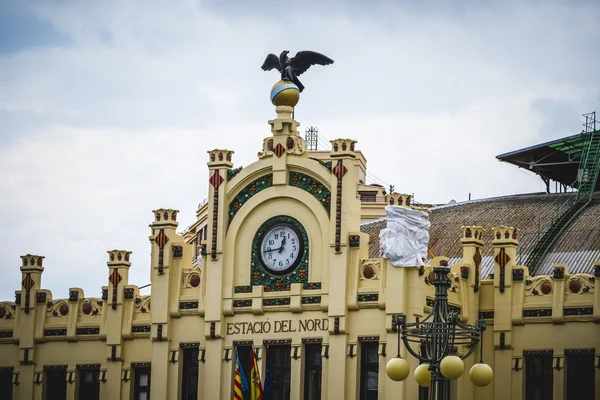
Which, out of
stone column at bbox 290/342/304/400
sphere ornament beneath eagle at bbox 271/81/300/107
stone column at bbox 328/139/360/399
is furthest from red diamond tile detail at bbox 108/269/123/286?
stone column at bbox 328/139/360/399

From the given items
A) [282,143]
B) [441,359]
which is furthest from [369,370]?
[441,359]

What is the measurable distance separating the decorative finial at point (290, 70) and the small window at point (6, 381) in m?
17.7

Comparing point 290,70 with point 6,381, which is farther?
point 6,381

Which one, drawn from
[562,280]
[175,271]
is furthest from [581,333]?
[175,271]

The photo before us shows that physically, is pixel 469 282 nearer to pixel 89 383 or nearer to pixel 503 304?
pixel 503 304

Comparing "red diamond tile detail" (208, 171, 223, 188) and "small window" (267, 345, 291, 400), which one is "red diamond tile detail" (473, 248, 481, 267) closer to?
"small window" (267, 345, 291, 400)

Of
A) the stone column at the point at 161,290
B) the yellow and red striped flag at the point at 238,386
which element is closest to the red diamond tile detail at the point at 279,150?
the stone column at the point at 161,290

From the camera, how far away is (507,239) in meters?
70.1

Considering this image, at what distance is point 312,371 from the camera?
68375 mm

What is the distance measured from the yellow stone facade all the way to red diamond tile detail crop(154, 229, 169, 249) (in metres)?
0.04

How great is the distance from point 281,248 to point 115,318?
8.85 meters

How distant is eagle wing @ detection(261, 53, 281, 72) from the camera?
7350 centimetres

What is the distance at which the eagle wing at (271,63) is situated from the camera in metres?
73.5

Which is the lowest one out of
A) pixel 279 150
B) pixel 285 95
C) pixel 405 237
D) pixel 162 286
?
pixel 162 286
